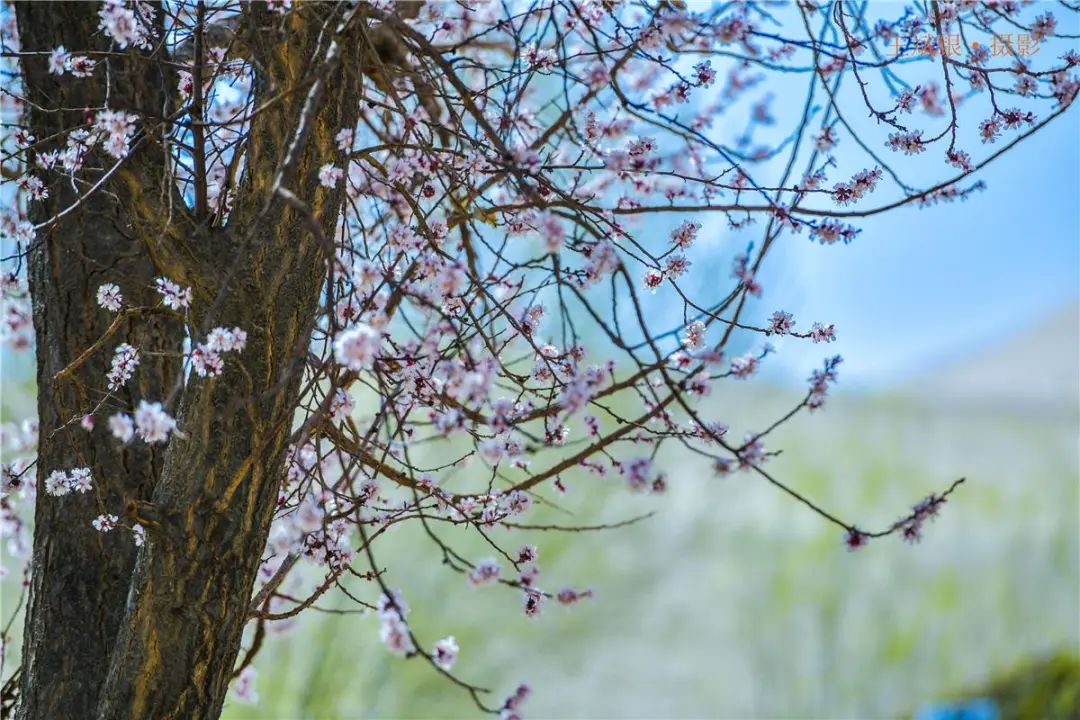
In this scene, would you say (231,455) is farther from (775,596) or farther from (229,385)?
(775,596)

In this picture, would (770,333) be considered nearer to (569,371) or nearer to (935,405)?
(569,371)

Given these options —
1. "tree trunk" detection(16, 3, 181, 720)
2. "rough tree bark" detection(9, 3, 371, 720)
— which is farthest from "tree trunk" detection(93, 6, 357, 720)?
"tree trunk" detection(16, 3, 181, 720)

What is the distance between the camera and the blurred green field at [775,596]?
398 cm

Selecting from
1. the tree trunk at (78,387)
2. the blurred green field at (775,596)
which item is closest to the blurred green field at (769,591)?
the blurred green field at (775,596)

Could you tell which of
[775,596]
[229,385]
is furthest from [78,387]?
[775,596]

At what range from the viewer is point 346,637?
3.72 meters

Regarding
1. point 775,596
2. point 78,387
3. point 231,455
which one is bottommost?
point 231,455

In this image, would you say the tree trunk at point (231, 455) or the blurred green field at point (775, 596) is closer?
the tree trunk at point (231, 455)

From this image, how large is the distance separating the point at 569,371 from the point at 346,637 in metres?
2.93

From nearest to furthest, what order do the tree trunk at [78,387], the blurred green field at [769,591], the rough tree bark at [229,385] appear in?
the rough tree bark at [229,385] → the tree trunk at [78,387] → the blurred green field at [769,591]

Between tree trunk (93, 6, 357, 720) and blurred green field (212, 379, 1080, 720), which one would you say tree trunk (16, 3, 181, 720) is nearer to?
tree trunk (93, 6, 357, 720)

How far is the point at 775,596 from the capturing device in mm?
4906

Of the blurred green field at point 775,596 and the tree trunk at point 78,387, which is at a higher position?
the blurred green field at point 775,596

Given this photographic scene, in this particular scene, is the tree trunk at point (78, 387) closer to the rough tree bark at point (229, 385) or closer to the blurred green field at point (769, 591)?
the rough tree bark at point (229, 385)
